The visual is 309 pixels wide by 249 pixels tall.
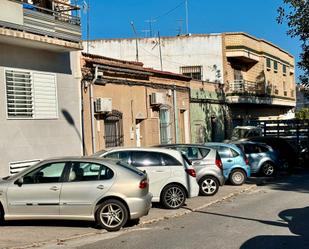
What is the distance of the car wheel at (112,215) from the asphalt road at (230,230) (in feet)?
0.88

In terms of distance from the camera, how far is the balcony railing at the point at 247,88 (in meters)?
34.9

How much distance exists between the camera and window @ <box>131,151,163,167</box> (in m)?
12.9

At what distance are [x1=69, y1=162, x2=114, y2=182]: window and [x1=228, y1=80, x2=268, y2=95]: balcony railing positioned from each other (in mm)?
24455

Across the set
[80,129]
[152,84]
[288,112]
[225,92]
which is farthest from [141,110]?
[288,112]

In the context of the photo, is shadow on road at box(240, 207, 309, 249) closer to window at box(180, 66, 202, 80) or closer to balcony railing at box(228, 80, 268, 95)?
balcony railing at box(228, 80, 268, 95)

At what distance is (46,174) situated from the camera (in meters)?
10.5

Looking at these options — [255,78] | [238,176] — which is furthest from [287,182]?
[255,78]

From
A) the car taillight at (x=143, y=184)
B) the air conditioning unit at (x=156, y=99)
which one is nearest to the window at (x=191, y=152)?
the car taillight at (x=143, y=184)

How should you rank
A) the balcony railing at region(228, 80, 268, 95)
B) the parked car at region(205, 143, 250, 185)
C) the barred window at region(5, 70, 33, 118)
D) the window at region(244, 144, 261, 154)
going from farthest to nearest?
1. the balcony railing at region(228, 80, 268, 95)
2. the window at region(244, 144, 261, 154)
3. the parked car at region(205, 143, 250, 185)
4. the barred window at region(5, 70, 33, 118)

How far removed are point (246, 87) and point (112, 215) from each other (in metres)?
27.9

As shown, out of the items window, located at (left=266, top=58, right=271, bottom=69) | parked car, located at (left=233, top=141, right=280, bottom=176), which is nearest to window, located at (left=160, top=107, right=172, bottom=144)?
parked car, located at (left=233, top=141, right=280, bottom=176)

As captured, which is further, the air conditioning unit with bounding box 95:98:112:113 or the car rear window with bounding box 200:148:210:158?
the air conditioning unit with bounding box 95:98:112:113

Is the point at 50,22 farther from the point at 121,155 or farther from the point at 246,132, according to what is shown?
the point at 246,132

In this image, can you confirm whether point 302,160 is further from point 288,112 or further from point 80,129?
point 288,112
